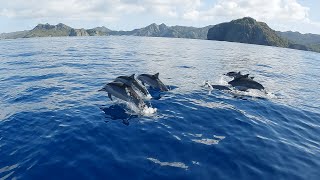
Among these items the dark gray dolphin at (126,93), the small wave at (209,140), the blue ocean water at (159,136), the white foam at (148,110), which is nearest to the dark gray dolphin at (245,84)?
the blue ocean water at (159,136)

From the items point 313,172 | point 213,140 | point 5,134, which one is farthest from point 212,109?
point 5,134

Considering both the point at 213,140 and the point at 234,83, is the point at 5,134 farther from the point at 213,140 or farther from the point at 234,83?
the point at 234,83

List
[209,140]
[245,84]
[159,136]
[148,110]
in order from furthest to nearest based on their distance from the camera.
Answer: [245,84] < [148,110] < [159,136] < [209,140]

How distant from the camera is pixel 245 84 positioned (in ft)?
76.5

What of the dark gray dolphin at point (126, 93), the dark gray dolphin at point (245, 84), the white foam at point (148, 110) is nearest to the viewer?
the white foam at point (148, 110)

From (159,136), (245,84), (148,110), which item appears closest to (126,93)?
(148,110)

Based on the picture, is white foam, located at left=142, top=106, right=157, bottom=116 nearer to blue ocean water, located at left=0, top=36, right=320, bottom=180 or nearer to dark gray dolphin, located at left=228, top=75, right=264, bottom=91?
blue ocean water, located at left=0, top=36, right=320, bottom=180

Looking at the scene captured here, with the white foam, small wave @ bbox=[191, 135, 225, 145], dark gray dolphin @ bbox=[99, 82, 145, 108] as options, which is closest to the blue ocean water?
small wave @ bbox=[191, 135, 225, 145]

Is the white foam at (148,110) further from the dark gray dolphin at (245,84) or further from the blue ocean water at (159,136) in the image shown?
the dark gray dolphin at (245,84)

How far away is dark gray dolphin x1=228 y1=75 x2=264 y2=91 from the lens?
2322 cm

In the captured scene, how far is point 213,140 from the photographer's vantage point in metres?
14.2

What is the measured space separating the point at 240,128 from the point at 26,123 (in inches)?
416

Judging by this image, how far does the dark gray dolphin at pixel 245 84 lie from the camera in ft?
76.2

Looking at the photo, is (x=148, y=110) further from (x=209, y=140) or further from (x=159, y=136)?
(x=209, y=140)
